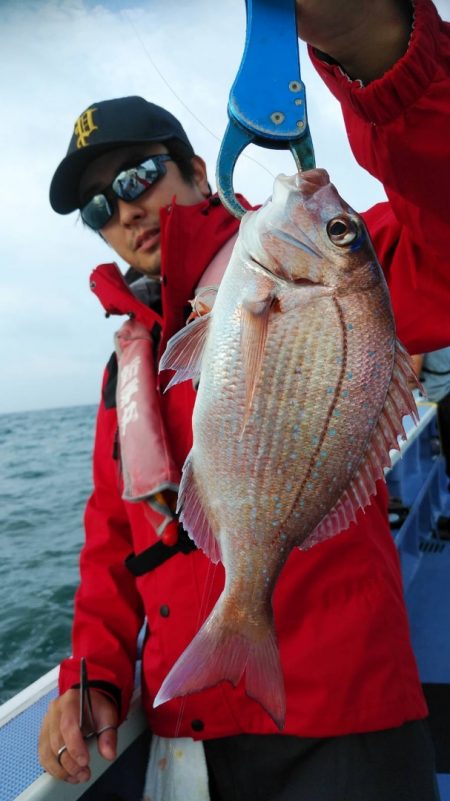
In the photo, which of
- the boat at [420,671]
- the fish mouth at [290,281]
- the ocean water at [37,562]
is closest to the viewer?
the fish mouth at [290,281]

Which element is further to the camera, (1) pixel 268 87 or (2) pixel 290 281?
(2) pixel 290 281

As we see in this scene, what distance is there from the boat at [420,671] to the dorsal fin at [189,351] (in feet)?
1.52

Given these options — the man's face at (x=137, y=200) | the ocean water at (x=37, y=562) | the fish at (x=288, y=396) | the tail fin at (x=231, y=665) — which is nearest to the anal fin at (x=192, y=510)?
the fish at (x=288, y=396)

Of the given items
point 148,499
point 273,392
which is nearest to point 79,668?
point 148,499

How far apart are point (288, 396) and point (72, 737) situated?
1250 millimetres

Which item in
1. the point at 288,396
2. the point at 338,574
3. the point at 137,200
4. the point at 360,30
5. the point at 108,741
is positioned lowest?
the point at 108,741

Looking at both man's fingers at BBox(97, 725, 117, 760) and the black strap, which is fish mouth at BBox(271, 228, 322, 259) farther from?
man's fingers at BBox(97, 725, 117, 760)

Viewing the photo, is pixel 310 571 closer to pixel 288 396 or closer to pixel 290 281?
pixel 288 396

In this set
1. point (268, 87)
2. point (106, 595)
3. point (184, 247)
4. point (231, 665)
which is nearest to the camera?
point (268, 87)

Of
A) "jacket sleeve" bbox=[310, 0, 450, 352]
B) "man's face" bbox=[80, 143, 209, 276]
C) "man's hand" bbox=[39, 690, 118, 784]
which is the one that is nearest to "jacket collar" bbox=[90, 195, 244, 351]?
"man's face" bbox=[80, 143, 209, 276]

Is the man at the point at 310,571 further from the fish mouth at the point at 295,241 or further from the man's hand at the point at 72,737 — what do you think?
the fish mouth at the point at 295,241

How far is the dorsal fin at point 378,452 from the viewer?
1061 mm

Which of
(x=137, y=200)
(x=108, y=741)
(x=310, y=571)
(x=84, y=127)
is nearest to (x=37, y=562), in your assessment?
(x=108, y=741)

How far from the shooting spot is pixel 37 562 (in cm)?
604
